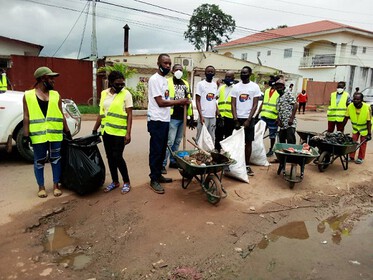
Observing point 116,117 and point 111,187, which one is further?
point 111,187

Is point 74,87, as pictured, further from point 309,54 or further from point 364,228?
point 309,54

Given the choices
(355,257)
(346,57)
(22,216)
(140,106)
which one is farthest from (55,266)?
(346,57)

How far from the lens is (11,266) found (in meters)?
2.78

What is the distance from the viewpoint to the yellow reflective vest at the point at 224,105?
580 cm

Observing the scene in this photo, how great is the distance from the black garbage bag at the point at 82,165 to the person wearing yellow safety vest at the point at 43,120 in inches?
5.5

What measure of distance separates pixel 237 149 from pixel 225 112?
1270mm

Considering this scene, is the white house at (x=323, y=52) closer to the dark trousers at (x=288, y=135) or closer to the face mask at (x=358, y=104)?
the face mask at (x=358, y=104)

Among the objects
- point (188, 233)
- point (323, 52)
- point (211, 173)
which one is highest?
point (323, 52)

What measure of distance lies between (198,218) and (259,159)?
265 centimetres

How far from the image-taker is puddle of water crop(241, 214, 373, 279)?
9.39 ft

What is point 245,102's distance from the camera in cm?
518

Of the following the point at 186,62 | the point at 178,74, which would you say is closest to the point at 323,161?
the point at 178,74

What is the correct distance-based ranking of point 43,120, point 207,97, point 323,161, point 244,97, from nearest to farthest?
1. point 43,120
2. point 244,97
3. point 207,97
4. point 323,161

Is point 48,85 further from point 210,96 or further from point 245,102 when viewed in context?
point 245,102
